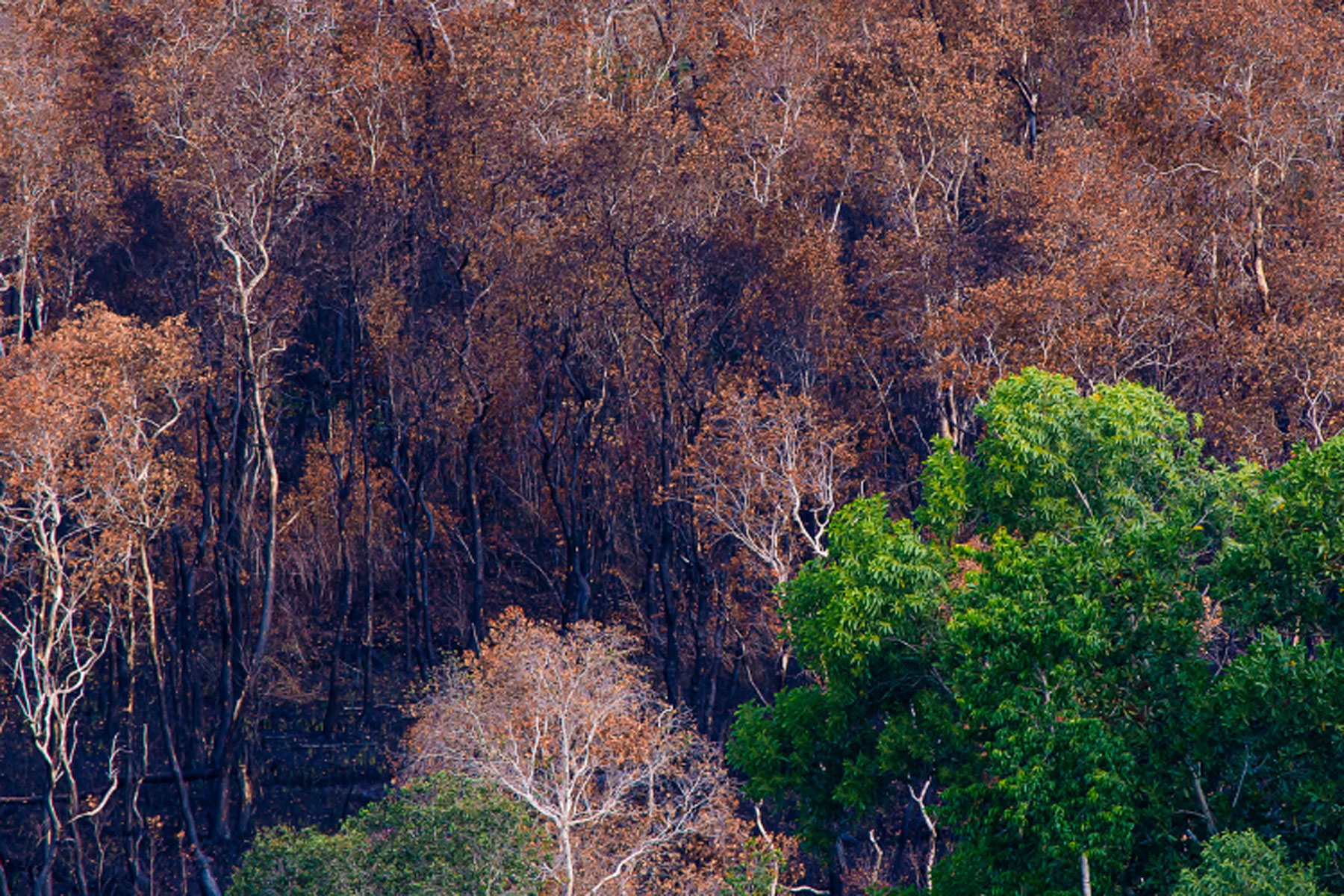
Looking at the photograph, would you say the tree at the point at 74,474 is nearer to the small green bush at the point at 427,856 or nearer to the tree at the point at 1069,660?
the small green bush at the point at 427,856

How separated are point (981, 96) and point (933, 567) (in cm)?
2662

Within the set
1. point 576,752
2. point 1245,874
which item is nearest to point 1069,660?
point 1245,874

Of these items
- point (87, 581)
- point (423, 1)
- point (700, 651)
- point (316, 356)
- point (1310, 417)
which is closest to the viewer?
point (1310, 417)

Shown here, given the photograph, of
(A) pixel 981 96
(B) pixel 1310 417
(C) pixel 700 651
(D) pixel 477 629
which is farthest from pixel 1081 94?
(D) pixel 477 629

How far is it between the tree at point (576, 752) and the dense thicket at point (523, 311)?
7249mm

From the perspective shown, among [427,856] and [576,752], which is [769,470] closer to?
[576,752]

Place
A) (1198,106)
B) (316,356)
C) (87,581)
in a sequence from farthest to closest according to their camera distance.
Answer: (316,356)
(1198,106)
(87,581)

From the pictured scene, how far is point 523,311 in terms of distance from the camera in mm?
46188

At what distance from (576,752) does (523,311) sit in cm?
2176

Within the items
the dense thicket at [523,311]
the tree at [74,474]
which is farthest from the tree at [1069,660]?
the tree at [74,474]

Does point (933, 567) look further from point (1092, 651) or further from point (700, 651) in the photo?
point (700, 651)

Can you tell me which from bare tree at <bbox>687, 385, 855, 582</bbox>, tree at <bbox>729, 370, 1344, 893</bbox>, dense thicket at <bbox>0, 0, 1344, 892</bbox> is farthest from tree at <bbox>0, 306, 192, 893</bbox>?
tree at <bbox>729, 370, 1344, 893</bbox>

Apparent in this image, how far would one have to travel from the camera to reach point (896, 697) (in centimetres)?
2430

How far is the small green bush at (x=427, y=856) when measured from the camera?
939 inches
